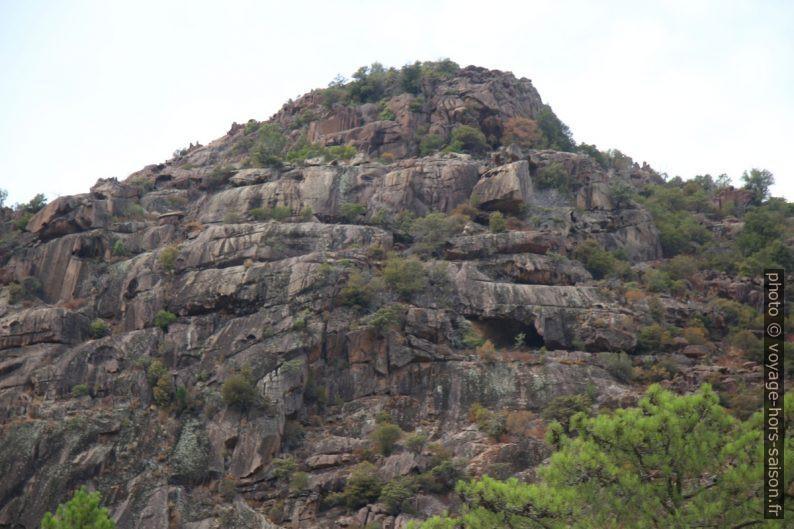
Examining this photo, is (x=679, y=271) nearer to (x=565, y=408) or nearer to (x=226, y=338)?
(x=565, y=408)

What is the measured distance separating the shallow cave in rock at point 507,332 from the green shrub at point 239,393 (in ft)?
44.5

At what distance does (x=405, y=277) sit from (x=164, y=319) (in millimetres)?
13557

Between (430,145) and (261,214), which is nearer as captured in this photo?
(261,214)

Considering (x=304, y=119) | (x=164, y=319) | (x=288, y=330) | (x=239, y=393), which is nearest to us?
(x=239, y=393)

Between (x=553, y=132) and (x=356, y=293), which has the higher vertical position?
(x=553, y=132)

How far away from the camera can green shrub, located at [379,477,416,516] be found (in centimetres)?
3828

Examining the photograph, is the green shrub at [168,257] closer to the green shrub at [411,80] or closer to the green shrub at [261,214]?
the green shrub at [261,214]

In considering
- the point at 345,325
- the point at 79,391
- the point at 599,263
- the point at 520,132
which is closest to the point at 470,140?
the point at 520,132

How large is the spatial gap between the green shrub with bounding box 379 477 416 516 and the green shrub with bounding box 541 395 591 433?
26.4 ft

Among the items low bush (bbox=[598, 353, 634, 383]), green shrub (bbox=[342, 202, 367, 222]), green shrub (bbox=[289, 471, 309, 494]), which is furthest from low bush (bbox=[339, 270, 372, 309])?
low bush (bbox=[598, 353, 634, 383])

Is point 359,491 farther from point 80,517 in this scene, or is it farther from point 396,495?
point 80,517

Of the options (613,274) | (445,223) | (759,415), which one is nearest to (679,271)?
(613,274)

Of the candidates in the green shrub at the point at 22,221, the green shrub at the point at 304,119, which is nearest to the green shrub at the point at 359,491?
the green shrub at the point at 22,221

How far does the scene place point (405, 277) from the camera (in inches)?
2076
